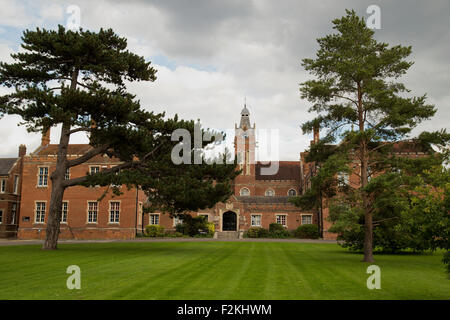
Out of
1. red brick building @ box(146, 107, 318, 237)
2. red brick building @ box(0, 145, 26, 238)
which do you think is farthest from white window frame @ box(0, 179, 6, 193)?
red brick building @ box(146, 107, 318, 237)

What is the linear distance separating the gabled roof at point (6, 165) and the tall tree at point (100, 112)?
2534 centimetres

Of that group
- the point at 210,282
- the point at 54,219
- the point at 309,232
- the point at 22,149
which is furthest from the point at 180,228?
the point at 210,282

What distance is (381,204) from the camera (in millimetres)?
16266

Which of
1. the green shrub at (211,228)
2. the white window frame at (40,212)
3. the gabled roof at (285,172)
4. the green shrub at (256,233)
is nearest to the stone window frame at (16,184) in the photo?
the white window frame at (40,212)

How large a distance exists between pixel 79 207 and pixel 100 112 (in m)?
24.7

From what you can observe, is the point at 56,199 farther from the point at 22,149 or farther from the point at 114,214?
the point at 22,149

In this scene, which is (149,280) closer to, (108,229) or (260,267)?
(260,267)

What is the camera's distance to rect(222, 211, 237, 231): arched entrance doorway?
45500 mm

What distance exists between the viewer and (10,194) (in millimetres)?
43219

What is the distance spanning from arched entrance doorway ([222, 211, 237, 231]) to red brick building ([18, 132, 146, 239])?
990 cm

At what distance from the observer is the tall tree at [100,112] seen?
61.3 ft

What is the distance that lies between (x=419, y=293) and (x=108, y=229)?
1398 inches

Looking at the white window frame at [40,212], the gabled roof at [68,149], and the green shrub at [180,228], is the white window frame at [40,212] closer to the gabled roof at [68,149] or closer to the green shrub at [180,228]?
the gabled roof at [68,149]

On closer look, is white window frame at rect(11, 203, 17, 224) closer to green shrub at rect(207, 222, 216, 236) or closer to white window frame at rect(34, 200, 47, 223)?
white window frame at rect(34, 200, 47, 223)
